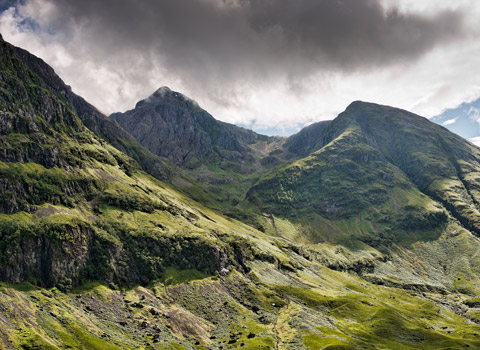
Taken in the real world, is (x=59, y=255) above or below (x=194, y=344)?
above

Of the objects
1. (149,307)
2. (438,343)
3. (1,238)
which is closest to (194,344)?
Answer: (149,307)

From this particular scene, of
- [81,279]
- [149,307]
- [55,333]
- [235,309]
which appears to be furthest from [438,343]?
[81,279]

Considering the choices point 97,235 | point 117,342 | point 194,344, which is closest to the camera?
point 117,342

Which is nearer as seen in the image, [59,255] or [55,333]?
[55,333]

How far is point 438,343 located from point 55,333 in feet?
699

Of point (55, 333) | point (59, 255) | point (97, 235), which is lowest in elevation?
point (55, 333)

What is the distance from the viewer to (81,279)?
6649 inches

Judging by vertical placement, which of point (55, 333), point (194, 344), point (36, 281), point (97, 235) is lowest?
point (194, 344)

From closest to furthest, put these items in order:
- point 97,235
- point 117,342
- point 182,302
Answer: point 117,342 → point 182,302 → point 97,235

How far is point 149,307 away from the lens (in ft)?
538

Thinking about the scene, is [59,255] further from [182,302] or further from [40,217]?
[182,302]

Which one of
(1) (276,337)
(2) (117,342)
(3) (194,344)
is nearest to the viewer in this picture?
(2) (117,342)

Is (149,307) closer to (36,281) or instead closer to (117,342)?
(117,342)

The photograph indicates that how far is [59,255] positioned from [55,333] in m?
64.9
